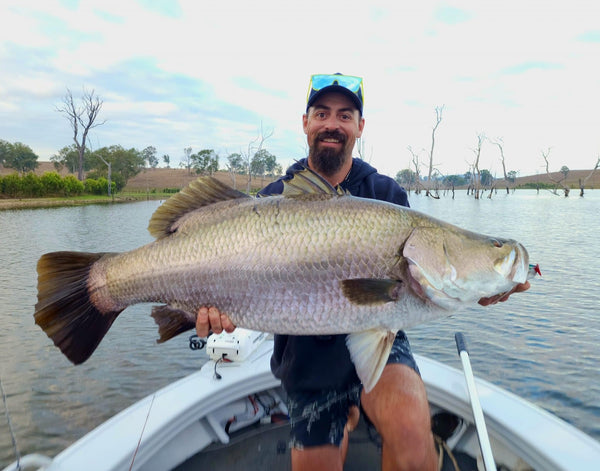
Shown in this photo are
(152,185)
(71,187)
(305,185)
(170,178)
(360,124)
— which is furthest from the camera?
(170,178)

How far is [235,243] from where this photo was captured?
8.16ft

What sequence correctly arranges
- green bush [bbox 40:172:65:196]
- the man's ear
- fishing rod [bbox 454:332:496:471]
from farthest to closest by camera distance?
green bush [bbox 40:172:65:196] < the man's ear < fishing rod [bbox 454:332:496:471]

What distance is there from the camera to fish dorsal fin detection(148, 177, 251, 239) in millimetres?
2607

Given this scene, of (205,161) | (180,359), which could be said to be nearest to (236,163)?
(205,161)

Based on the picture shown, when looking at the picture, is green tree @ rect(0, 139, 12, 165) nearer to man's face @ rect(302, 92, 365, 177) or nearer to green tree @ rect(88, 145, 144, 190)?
green tree @ rect(88, 145, 144, 190)

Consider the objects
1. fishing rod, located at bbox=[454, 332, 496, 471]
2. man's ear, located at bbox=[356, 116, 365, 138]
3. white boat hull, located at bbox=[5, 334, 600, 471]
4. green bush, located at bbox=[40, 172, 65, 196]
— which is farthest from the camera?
green bush, located at bbox=[40, 172, 65, 196]

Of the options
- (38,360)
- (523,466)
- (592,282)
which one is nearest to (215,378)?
(523,466)

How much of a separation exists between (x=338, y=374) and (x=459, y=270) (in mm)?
1162

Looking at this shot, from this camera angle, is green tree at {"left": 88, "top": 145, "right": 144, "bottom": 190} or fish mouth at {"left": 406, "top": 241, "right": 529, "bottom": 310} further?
green tree at {"left": 88, "top": 145, "right": 144, "bottom": 190}

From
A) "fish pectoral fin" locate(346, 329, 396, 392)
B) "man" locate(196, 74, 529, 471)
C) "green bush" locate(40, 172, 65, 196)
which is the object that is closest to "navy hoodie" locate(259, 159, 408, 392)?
"man" locate(196, 74, 529, 471)

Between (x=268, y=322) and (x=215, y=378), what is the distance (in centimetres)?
187

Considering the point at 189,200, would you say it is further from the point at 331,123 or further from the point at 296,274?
the point at 331,123

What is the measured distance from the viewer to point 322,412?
3.03 m

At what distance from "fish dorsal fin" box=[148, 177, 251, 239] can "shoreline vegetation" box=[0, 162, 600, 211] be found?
100 ft
